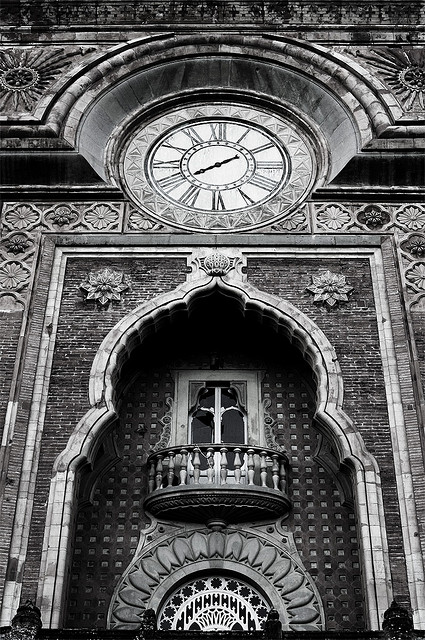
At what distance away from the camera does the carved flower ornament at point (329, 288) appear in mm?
16906

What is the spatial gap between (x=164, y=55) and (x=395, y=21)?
16.4ft

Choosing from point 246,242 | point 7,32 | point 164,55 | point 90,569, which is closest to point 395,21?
point 164,55

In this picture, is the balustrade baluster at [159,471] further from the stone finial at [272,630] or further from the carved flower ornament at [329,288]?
the stone finial at [272,630]

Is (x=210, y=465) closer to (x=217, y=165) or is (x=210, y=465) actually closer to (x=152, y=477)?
(x=152, y=477)

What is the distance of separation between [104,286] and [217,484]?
4119 mm

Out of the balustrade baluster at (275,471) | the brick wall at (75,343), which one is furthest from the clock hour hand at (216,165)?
the balustrade baluster at (275,471)

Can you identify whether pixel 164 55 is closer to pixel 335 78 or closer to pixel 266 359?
pixel 335 78

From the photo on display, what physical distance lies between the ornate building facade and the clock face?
0.16 feet

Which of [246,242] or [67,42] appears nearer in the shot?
[246,242]

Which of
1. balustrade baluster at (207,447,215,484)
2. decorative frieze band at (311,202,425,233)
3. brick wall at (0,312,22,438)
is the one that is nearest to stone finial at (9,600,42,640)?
brick wall at (0,312,22,438)

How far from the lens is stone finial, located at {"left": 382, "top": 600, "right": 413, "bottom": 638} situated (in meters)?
12.1

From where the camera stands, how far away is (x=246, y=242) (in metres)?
17.6

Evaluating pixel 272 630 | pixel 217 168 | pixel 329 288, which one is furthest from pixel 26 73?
pixel 272 630

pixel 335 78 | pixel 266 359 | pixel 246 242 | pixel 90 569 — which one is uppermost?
pixel 335 78
